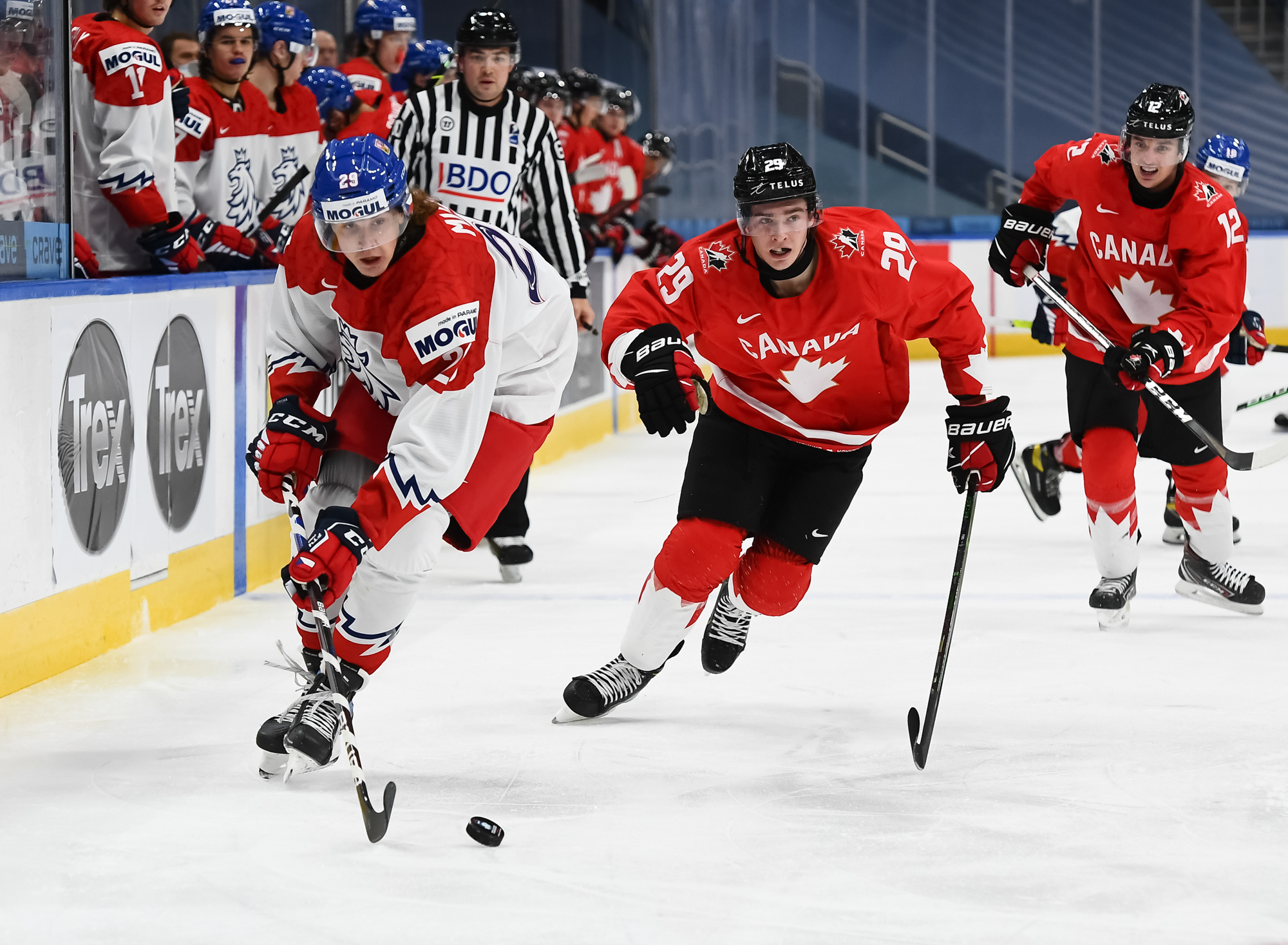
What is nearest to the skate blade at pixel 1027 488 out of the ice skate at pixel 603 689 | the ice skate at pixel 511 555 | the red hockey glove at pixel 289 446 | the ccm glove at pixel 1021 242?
the ccm glove at pixel 1021 242

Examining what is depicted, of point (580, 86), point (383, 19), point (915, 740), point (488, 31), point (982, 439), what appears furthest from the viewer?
point (580, 86)

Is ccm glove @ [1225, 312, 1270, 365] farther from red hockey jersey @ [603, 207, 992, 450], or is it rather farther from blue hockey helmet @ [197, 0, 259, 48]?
blue hockey helmet @ [197, 0, 259, 48]

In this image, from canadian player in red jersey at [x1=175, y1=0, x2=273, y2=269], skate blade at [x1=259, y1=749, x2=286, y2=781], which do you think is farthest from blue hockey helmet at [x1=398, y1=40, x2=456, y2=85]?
skate blade at [x1=259, y1=749, x2=286, y2=781]

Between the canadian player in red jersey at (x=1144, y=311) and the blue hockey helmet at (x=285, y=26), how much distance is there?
2.19 metres

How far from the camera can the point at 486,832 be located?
2305 millimetres

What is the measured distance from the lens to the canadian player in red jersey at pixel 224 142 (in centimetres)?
442

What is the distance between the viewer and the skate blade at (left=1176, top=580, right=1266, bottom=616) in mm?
3947

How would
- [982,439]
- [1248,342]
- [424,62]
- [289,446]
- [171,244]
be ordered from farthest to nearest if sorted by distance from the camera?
1. [424,62]
2. [1248,342]
3. [171,244]
4. [982,439]
5. [289,446]

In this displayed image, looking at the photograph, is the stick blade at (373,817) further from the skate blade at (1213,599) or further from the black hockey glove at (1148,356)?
the skate blade at (1213,599)

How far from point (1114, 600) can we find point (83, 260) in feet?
8.36

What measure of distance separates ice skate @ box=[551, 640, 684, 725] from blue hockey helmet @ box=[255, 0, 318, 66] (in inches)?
103

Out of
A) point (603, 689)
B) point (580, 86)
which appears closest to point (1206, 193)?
point (603, 689)

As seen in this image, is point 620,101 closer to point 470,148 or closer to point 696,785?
point 470,148

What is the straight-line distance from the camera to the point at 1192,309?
362cm
